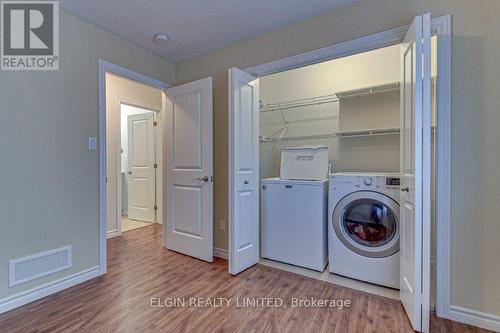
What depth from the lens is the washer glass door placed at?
1994 mm

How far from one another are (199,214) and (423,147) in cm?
209

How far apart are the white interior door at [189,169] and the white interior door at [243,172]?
381mm

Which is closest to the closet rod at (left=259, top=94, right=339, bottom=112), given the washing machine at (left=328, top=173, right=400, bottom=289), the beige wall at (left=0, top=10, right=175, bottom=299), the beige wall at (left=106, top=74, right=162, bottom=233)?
the washing machine at (left=328, top=173, right=400, bottom=289)

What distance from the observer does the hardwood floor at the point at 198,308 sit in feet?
5.11

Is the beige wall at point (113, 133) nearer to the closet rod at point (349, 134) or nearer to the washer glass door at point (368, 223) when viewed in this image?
the closet rod at point (349, 134)

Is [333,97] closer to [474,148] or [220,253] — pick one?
[474,148]

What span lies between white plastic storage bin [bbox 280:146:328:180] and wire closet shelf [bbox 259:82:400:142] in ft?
1.62

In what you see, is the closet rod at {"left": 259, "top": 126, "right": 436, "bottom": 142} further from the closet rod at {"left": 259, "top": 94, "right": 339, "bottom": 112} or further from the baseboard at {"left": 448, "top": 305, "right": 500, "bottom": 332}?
the baseboard at {"left": 448, "top": 305, "right": 500, "bottom": 332}

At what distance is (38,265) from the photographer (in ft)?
6.23

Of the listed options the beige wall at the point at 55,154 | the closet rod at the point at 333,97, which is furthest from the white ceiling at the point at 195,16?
the closet rod at the point at 333,97

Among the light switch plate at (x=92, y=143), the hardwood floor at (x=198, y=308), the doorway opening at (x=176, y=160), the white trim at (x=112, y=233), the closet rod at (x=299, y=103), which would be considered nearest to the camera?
the hardwood floor at (x=198, y=308)

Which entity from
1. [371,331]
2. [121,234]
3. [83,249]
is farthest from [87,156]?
[371,331]

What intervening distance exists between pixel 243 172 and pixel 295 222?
728mm

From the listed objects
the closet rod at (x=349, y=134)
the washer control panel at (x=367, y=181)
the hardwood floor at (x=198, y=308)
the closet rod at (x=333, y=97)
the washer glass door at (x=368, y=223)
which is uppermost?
the closet rod at (x=333, y=97)
